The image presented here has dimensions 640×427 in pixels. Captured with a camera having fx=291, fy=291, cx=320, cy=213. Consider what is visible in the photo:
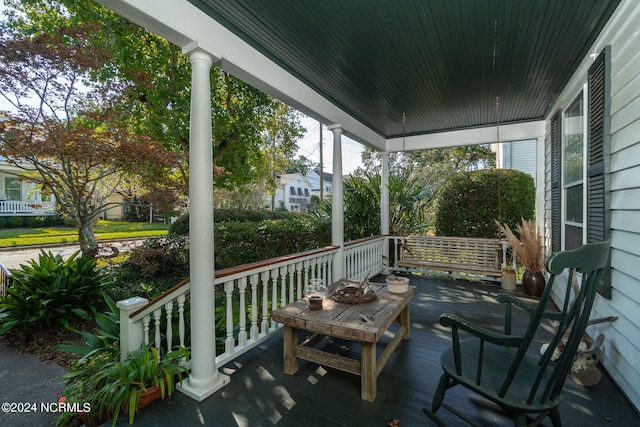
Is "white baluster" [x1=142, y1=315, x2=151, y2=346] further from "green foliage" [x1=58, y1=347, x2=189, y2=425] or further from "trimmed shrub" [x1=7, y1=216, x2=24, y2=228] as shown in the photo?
"trimmed shrub" [x1=7, y1=216, x2=24, y2=228]

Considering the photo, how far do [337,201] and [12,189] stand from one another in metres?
14.3

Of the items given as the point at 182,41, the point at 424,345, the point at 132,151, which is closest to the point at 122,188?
the point at 132,151

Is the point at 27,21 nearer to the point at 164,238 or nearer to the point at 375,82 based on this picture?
the point at 164,238

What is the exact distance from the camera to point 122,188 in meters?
5.12

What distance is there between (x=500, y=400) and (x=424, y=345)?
1.48m

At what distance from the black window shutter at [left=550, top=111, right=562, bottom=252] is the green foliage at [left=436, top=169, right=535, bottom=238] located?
1.30 metres

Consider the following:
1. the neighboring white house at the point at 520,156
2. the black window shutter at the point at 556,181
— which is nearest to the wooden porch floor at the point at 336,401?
the black window shutter at the point at 556,181

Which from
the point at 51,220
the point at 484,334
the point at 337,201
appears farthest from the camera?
the point at 51,220

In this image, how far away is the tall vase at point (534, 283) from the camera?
14.0 feet

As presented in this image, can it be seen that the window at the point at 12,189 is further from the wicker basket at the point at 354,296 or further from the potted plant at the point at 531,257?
the potted plant at the point at 531,257

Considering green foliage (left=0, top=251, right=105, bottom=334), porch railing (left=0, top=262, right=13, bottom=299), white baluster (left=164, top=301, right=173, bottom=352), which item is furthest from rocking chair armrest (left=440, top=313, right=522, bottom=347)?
porch railing (left=0, top=262, right=13, bottom=299)

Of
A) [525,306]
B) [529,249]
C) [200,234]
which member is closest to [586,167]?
[525,306]

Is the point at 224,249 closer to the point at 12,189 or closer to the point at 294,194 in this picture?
the point at 12,189

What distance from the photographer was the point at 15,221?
1165 cm
